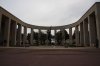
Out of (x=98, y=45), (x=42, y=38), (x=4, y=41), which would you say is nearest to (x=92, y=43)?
(x=98, y=45)

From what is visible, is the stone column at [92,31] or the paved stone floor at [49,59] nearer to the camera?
the paved stone floor at [49,59]

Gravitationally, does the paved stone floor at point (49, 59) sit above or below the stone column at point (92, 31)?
below

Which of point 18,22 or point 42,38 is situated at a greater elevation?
point 18,22

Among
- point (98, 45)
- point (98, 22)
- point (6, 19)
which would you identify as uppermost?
point (6, 19)

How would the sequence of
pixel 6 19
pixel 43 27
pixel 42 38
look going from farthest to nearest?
pixel 42 38, pixel 43 27, pixel 6 19

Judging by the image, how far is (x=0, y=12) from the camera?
3050 cm

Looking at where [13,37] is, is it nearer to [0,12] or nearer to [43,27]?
[0,12]

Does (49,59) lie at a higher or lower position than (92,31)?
lower

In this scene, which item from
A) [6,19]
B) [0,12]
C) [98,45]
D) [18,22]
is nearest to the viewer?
[98,45]

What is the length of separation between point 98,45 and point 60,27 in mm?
31140

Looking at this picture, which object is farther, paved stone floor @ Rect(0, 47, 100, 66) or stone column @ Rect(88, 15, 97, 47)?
stone column @ Rect(88, 15, 97, 47)

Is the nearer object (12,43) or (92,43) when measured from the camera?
(92,43)

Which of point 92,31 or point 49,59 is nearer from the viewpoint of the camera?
point 49,59

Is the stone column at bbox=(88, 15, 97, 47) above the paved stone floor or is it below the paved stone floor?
above
